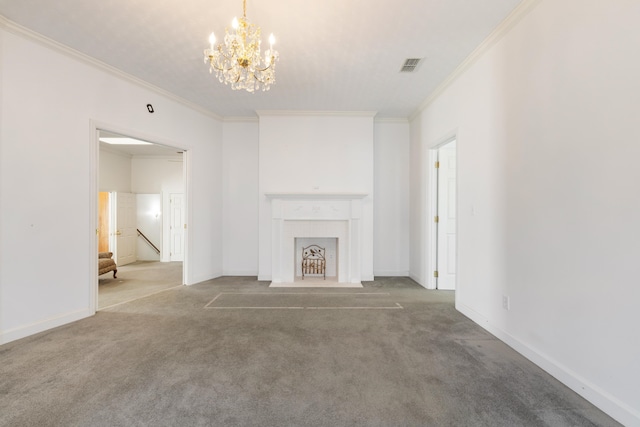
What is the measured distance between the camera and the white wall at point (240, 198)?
548 cm

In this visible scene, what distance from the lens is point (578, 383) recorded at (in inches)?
75.2

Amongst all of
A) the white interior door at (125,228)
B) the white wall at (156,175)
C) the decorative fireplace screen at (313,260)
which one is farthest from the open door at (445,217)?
the white interior door at (125,228)

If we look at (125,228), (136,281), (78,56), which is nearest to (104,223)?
(125,228)

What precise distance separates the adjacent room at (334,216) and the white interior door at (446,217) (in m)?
0.03

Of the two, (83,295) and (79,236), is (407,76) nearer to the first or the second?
(79,236)

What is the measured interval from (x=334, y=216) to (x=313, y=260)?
964 mm

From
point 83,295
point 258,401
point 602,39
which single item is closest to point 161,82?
point 83,295

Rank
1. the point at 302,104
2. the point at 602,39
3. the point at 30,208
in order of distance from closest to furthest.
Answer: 1. the point at 602,39
2. the point at 30,208
3. the point at 302,104

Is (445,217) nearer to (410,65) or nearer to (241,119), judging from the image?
(410,65)

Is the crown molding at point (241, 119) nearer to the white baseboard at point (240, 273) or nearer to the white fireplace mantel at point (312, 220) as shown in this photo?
the white fireplace mantel at point (312, 220)

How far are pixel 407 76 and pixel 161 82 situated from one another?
346 cm

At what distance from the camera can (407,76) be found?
12.4 ft

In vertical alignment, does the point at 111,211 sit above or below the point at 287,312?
above

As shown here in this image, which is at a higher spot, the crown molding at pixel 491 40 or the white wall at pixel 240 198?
the crown molding at pixel 491 40
